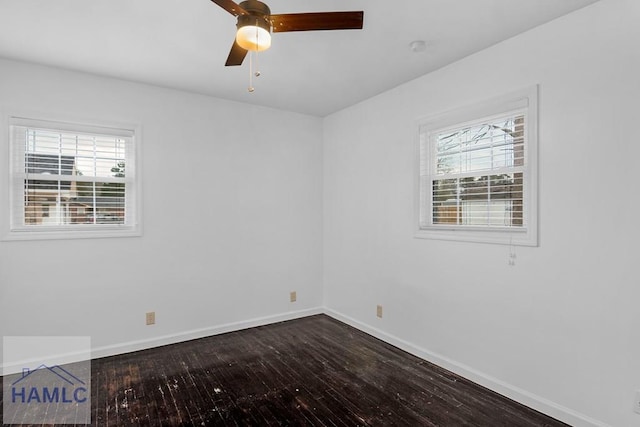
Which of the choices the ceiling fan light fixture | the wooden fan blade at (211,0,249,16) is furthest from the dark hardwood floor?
the wooden fan blade at (211,0,249,16)

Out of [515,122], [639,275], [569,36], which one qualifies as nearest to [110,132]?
[515,122]

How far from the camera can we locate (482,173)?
9.14ft

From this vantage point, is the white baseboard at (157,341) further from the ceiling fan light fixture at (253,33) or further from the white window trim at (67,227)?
the ceiling fan light fixture at (253,33)

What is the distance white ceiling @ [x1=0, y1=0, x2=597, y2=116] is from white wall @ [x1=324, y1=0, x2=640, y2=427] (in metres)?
0.26

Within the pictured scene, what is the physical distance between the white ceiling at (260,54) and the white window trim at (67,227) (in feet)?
1.55

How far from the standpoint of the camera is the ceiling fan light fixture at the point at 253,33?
164 cm

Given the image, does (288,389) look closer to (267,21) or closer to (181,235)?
(181,235)

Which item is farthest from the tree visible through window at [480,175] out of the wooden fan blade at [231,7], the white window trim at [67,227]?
the white window trim at [67,227]

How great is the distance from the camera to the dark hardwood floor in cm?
229

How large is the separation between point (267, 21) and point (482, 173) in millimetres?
2013

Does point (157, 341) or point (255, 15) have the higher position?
point (255, 15)

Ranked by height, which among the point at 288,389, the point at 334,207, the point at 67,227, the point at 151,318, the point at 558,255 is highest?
the point at 334,207

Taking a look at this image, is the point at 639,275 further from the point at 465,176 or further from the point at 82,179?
the point at 82,179

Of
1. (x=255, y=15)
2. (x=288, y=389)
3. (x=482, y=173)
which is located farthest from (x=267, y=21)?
(x=288, y=389)
